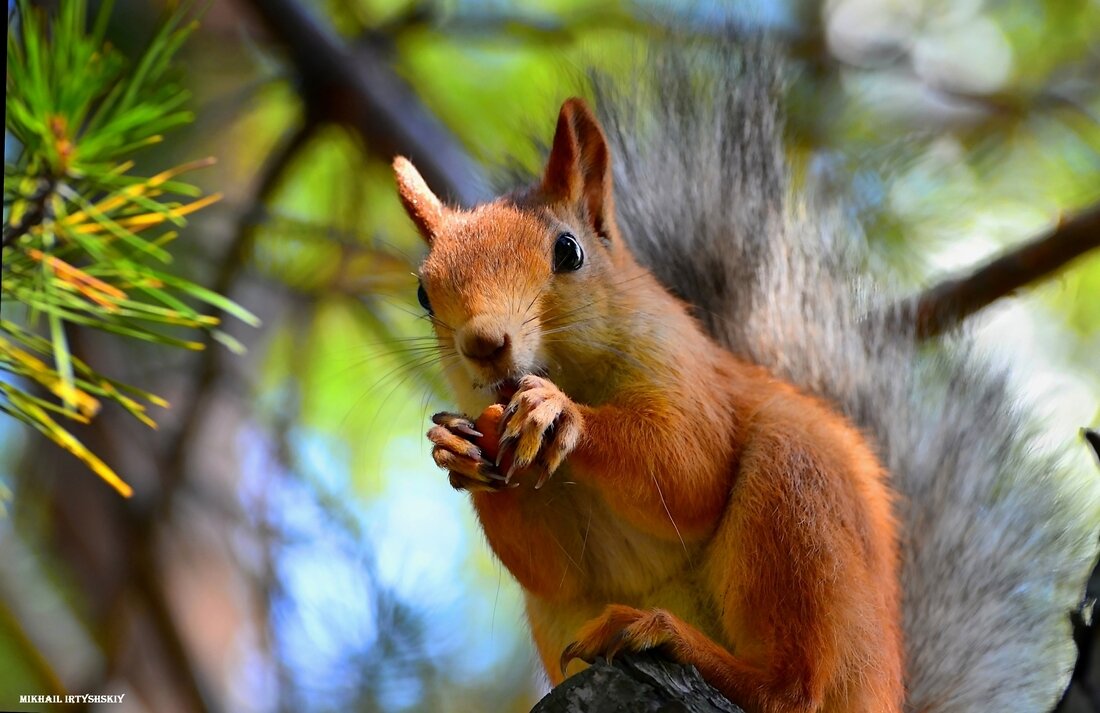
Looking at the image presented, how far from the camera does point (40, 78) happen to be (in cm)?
150

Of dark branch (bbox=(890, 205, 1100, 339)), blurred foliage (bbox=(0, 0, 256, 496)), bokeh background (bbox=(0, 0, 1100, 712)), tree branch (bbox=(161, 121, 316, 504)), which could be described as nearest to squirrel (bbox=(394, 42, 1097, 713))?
dark branch (bbox=(890, 205, 1100, 339))

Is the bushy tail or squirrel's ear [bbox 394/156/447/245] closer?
squirrel's ear [bbox 394/156/447/245]

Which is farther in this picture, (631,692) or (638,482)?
(638,482)

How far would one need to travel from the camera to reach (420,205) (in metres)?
1.41

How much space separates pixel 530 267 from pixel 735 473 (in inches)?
14.7

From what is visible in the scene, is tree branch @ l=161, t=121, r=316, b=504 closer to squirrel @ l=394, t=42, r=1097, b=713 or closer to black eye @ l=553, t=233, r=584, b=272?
squirrel @ l=394, t=42, r=1097, b=713

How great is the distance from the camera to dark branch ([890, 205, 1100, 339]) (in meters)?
1.87

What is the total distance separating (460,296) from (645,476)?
296 millimetres

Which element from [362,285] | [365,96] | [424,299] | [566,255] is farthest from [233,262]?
[566,255]

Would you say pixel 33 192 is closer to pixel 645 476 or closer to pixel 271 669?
pixel 645 476

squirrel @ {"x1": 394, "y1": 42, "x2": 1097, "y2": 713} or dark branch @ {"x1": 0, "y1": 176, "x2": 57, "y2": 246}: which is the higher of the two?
dark branch @ {"x1": 0, "y1": 176, "x2": 57, "y2": 246}

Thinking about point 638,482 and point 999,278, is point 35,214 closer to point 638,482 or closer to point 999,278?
point 638,482

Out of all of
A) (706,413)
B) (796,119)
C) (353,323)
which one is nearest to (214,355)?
(353,323)

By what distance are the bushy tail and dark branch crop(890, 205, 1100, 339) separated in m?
0.07
